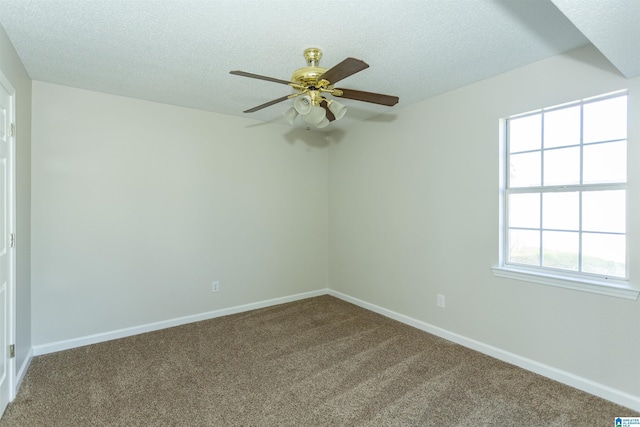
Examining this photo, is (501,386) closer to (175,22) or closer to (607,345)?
(607,345)

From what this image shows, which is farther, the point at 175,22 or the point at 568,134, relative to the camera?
the point at 568,134

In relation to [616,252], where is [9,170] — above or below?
above

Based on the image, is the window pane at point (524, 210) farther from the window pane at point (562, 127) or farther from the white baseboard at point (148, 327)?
the white baseboard at point (148, 327)

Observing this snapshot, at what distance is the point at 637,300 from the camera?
2029 mm

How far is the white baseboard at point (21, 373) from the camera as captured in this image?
2.15 meters

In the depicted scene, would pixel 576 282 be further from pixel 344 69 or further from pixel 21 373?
pixel 21 373

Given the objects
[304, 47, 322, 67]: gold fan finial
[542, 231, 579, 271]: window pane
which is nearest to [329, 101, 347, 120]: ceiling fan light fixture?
[304, 47, 322, 67]: gold fan finial

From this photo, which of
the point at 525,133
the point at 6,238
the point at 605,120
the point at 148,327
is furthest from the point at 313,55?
the point at 148,327

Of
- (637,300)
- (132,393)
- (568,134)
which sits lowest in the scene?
(132,393)

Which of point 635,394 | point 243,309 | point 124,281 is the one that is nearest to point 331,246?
point 243,309

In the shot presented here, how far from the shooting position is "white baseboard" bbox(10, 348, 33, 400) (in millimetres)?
2146

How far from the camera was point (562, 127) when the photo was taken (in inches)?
96.4

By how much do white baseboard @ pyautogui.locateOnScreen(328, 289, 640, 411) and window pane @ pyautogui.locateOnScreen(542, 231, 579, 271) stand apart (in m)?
0.78

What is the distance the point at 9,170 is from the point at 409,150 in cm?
337
